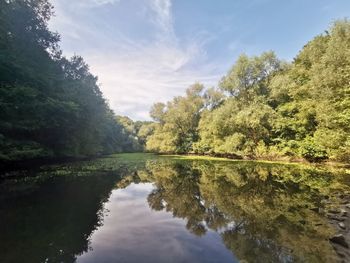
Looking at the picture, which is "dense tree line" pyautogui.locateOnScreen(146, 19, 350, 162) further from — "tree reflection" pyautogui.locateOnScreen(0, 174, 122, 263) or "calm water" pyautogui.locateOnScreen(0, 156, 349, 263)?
"tree reflection" pyautogui.locateOnScreen(0, 174, 122, 263)

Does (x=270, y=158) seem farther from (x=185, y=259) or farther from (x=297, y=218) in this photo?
(x=185, y=259)

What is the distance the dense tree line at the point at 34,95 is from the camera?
18.1m

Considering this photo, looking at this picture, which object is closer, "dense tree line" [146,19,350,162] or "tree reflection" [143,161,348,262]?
"tree reflection" [143,161,348,262]

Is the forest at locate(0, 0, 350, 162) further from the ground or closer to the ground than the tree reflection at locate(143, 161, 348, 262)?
further from the ground

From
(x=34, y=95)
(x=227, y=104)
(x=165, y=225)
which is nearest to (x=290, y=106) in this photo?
(x=227, y=104)

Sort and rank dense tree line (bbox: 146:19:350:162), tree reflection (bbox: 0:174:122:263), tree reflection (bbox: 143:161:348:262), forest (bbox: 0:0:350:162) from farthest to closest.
Answer: dense tree line (bbox: 146:19:350:162)
forest (bbox: 0:0:350:162)
tree reflection (bbox: 143:161:348:262)
tree reflection (bbox: 0:174:122:263)

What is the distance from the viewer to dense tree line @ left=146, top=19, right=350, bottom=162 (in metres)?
23.6

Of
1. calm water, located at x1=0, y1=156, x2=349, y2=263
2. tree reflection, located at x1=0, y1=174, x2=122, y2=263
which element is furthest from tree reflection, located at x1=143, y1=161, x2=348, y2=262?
tree reflection, located at x1=0, y1=174, x2=122, y2=263

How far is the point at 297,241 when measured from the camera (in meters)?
6.15

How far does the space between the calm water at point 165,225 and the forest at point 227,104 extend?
911 cm

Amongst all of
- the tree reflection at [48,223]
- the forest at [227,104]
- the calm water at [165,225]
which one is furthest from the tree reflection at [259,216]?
the forest at [227,104]

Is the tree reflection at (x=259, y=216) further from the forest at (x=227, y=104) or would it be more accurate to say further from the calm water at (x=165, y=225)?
the forest at (x=227, y=104)

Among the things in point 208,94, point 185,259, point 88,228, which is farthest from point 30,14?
point 208,94

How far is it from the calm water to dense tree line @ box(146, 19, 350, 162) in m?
13.5
